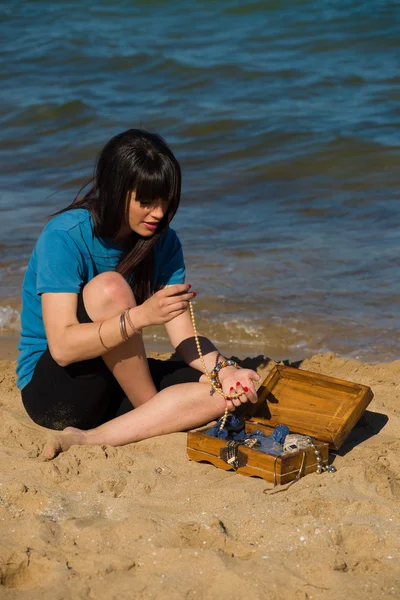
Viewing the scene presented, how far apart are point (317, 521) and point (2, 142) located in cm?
860

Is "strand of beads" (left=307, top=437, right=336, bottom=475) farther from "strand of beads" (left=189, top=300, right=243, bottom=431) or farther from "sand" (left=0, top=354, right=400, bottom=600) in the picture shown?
"strand of beads" (left=189, top=300, right=243, bottom=431)

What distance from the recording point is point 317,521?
3000 millimetres

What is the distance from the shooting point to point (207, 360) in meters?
3.97

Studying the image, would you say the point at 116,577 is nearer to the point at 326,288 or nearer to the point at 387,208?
the point at 326,288

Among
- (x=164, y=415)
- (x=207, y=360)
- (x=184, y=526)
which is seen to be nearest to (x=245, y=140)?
(x=207, y=360)

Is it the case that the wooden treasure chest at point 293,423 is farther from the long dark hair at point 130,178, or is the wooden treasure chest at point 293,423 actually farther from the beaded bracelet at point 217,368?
the long dark hair at point 130,178

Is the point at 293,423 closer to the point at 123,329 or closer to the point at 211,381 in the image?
the point at 211,381

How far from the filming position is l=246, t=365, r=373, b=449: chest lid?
3.72 metres

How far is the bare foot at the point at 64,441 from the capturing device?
11.6 feet

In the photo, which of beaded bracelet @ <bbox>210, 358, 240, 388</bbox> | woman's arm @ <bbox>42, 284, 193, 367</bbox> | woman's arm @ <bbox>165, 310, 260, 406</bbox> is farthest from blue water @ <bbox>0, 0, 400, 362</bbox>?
woman's arm @ <bbox>42, 284, 193, 367</bbox>

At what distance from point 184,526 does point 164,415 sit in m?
0.85

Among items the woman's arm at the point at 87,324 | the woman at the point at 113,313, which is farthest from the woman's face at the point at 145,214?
the woman's arm at the point at 87,324

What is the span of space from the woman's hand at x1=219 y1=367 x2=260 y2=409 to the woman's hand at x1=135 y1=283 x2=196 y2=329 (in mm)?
501

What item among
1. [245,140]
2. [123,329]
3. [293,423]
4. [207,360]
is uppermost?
[123,329]
